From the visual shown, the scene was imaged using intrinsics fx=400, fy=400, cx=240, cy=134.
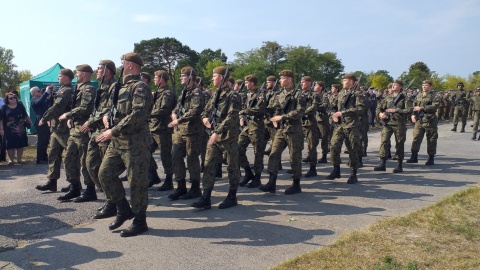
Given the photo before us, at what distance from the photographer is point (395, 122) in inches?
360

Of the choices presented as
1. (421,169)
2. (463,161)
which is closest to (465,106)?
(463,161)

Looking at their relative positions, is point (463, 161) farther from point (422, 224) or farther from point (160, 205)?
point (160, 205)

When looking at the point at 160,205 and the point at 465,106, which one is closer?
the point at 160,205

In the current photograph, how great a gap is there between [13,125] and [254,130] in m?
6.45

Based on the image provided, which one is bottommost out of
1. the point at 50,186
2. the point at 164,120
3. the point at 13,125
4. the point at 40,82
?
the point at 50,186

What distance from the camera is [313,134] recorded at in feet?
29.7

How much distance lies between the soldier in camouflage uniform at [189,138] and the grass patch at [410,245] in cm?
278

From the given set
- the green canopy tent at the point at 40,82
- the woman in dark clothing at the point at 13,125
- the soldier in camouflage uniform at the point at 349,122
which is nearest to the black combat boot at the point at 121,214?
the soldier in camouflage uniform at the point at 349,122

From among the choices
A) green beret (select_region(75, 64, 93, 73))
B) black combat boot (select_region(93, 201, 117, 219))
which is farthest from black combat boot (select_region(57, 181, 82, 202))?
green beret (select_region(75, 64, 93, 73))

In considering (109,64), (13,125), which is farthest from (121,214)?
(13,125)

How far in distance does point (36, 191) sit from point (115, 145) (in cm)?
326

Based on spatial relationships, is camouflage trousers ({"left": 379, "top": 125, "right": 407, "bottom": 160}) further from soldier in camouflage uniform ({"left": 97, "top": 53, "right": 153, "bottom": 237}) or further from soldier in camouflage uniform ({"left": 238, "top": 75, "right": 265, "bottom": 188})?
soldier in camouflage uniform ({"left": 97, "top": 53, "right": 153, "bottom": 237})

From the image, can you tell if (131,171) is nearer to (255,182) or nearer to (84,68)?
(84,68)

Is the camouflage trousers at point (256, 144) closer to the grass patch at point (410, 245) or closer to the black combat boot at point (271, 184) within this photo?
the black combat boot at point (271, 184)
